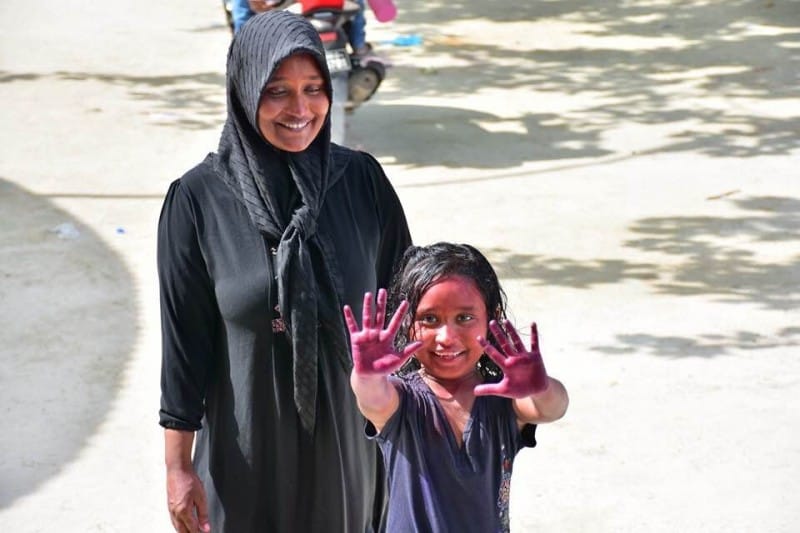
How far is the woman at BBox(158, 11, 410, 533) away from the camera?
10.9 ft

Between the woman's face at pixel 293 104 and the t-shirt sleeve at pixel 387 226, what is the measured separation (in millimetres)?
222

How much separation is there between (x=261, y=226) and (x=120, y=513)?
7.71 ft

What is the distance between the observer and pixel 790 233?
8047 mm

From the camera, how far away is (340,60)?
9.05m

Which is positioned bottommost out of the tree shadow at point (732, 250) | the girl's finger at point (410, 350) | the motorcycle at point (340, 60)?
the tree shadow at point (732, 250)

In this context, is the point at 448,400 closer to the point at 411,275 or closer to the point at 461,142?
the point at 411,275

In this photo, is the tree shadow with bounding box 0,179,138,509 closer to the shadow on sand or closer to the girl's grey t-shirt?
the shadow on sand

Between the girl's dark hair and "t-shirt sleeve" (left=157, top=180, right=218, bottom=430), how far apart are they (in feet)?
1.44

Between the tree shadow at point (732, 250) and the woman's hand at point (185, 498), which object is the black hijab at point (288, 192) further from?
the tree shadow at point (732, 250)

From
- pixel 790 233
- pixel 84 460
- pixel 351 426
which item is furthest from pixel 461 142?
pixel 351 426

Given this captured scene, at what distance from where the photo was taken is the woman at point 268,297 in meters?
3.32

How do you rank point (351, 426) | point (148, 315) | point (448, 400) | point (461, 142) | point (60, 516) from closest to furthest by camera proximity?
1. point (448, 400)
2. point (351, 426)
3. point (60, 516)
4. point (148, 315)
5. point (461, 142)

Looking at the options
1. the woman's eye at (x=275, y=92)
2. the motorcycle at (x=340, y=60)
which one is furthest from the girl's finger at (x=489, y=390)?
the motorcycle at (x=340, y=60)

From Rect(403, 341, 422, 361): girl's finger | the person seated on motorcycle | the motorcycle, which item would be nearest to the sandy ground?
the motorcycle
